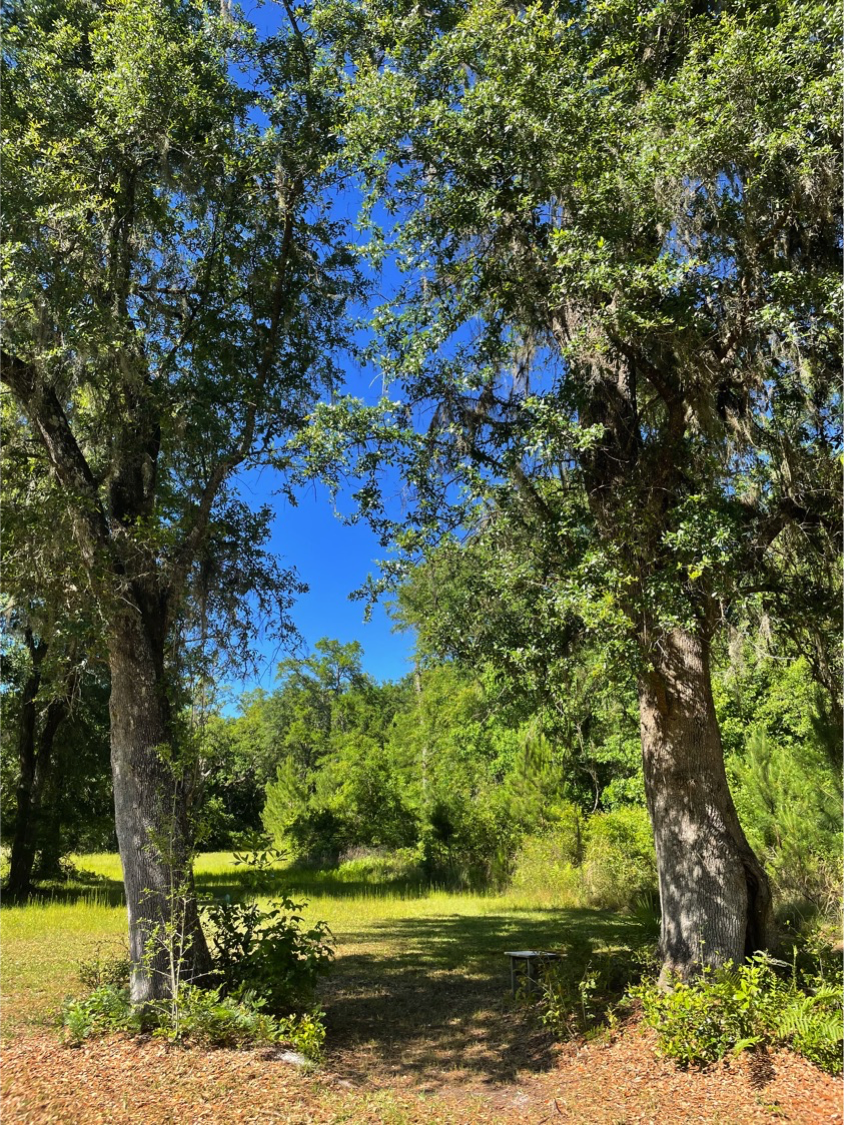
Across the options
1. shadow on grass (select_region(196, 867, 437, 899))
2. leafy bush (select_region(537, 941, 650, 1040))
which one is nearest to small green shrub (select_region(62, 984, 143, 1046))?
leafy bush (select_region(537, 941, 650, 1040))

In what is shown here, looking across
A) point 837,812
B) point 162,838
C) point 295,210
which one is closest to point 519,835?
point 837,812

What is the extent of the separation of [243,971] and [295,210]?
669 centimetres

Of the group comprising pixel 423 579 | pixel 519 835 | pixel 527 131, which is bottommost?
pixel 519 835

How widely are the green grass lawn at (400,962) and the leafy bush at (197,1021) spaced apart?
39 centimetres

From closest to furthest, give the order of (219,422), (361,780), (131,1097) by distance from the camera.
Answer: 1. (131,1097)
2. (219,422)
3. (361,780)

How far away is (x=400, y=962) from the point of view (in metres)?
8.78

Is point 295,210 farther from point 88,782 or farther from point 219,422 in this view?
point 88,782

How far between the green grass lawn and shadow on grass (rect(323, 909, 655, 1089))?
2cm

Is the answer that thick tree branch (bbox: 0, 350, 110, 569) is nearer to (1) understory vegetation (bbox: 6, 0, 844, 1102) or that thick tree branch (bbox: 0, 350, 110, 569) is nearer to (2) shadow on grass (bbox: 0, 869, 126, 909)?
(1) understory vegetation (bbox: 6, 0, 844, 1102)

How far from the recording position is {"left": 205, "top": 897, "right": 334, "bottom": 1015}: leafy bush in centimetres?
567

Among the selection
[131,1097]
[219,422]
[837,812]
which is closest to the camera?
[131,1097]

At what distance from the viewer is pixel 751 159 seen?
515cm

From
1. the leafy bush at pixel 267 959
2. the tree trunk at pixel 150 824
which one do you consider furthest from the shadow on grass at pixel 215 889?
the tree trunk at pixel 150 824

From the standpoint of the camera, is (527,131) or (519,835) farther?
(519,835)
